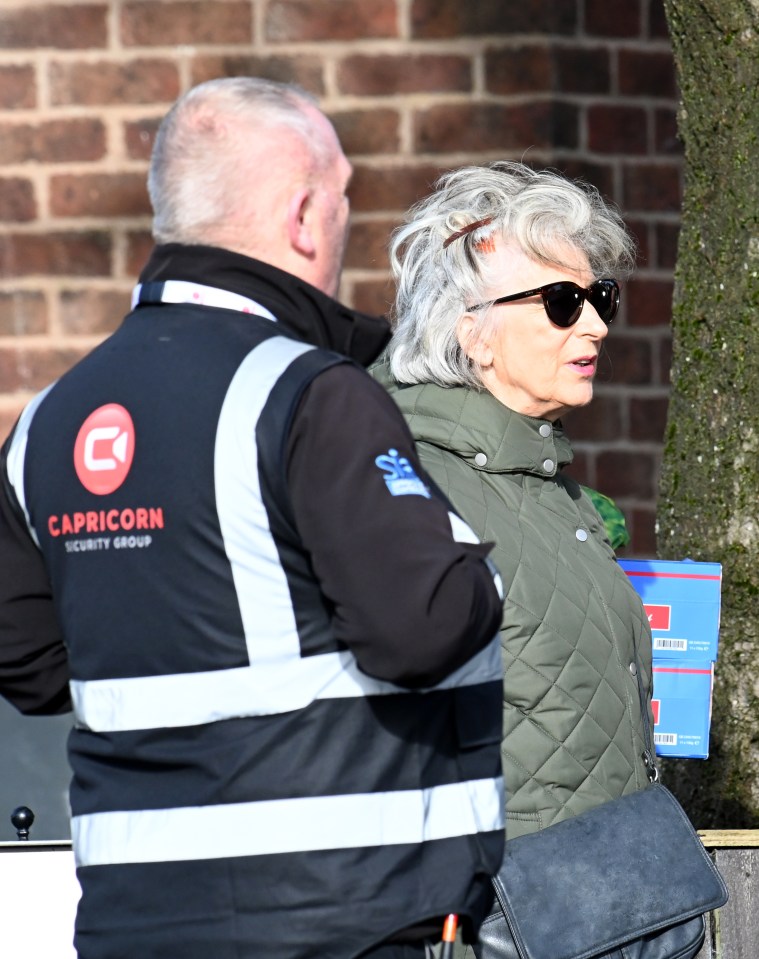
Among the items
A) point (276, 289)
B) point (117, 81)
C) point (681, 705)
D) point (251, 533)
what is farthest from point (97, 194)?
point (251, 533)

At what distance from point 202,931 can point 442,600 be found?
1.48 ft

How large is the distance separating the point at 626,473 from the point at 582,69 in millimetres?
1153

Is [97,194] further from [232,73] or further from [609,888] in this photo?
[609,888]

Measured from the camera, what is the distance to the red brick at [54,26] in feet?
14.5

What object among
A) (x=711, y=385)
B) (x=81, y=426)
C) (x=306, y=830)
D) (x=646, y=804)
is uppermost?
(x=81, y=426)

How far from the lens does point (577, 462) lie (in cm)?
459

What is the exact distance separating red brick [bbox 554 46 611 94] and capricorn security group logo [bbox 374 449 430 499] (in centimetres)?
299

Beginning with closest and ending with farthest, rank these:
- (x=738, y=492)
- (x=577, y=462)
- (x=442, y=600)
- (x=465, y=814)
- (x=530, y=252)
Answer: (x=442, y=600)
(x=465, y=814)
(x=530, y=252)
(x=738, y=492)
(x=577, y=462)

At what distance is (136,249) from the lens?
14.8ft

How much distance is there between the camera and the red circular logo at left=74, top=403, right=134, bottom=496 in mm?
1776

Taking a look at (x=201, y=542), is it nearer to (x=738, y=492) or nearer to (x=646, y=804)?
(x=646, y=804)

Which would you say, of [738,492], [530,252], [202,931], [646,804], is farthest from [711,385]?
[202,931]

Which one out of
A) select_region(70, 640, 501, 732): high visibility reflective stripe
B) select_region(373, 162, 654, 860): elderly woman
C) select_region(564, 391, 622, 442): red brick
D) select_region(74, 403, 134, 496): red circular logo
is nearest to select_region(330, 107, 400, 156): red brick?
select_region(564, 391, 622, 442): red brick

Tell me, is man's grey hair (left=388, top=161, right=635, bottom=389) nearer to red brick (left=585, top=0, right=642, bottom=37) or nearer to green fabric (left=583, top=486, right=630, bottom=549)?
green fabric (left=583, top=486, right=630, bottom=549)
